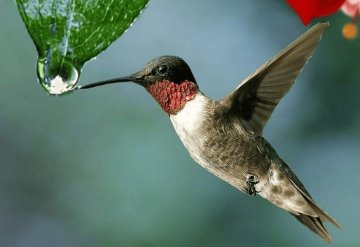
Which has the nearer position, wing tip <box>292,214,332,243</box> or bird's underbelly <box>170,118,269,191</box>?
bird's underbelly <box>170,118,269,191</box>

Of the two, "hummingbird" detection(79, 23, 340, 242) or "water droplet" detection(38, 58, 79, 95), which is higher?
"water droplet" detection(38, 58, 79, 95)

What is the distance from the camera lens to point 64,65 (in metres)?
0.38

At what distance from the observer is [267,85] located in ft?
2.20

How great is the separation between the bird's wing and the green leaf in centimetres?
19

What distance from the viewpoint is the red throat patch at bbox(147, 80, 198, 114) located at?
54 cm

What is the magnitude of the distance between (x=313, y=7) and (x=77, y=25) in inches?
7.3

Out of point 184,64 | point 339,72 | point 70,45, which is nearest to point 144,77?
point 184,64

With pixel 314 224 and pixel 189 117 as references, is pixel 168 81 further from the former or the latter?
pixel 314 224

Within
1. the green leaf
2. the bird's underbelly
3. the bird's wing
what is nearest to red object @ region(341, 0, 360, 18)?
the bird's wing

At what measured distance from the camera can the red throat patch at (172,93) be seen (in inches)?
21.3

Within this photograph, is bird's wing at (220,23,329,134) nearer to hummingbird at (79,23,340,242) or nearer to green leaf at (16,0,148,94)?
hummingbird at (79,23,340,242)

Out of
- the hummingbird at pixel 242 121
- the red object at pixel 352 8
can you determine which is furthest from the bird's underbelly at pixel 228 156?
the red object at pixel 352 8

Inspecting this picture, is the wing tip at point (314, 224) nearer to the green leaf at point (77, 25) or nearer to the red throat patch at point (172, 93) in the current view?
the red throat patch at point (172, 93)

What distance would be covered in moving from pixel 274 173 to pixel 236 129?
0.07 meters
